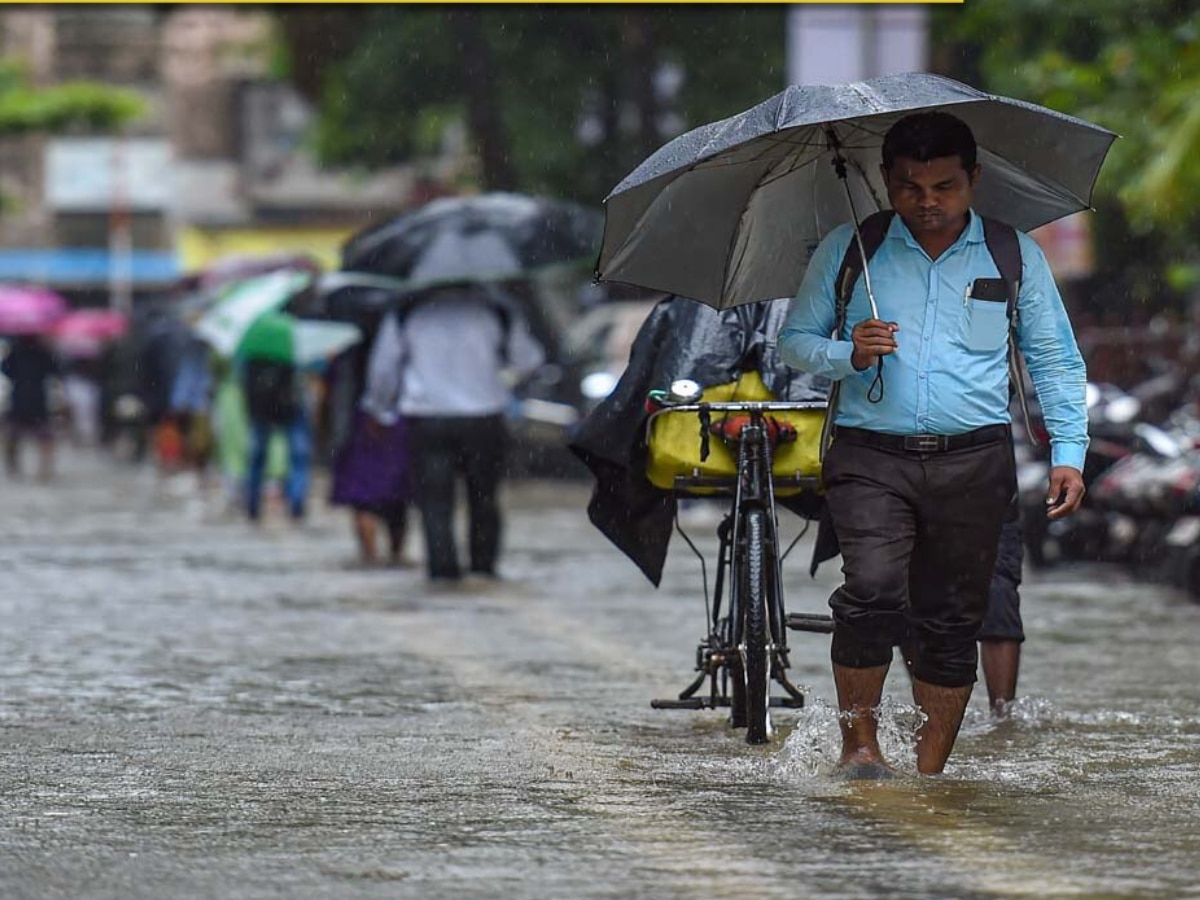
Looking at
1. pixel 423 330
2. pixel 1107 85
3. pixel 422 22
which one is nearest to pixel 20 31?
pixel 422 22

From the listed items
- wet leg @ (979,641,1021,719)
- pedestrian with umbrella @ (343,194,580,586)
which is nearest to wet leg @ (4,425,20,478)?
pedestrian with umbrella @ (343,194,580,586)

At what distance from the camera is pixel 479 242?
14258 millimetres

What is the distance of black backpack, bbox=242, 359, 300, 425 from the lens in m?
20.1

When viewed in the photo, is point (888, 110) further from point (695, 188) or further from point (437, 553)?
point (437, 553)

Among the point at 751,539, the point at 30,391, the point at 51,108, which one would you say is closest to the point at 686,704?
the point at 751,539

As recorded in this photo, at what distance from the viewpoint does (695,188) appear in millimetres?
7746

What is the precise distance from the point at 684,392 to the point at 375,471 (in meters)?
8.03

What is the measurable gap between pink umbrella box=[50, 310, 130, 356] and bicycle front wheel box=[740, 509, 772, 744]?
4174 cm

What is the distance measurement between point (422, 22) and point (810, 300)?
83.1 ft

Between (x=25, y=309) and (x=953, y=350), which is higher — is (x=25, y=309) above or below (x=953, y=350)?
below

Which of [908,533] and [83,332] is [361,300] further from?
[83,332]

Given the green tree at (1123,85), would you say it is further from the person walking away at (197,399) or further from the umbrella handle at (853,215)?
the umbrella handle at (853,215)

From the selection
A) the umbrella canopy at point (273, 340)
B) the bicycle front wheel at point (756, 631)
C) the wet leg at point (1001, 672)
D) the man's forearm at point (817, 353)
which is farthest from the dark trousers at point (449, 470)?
the man's forearm at point (817, 353)

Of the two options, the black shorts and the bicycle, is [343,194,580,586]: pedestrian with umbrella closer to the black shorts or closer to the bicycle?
the black shorts
